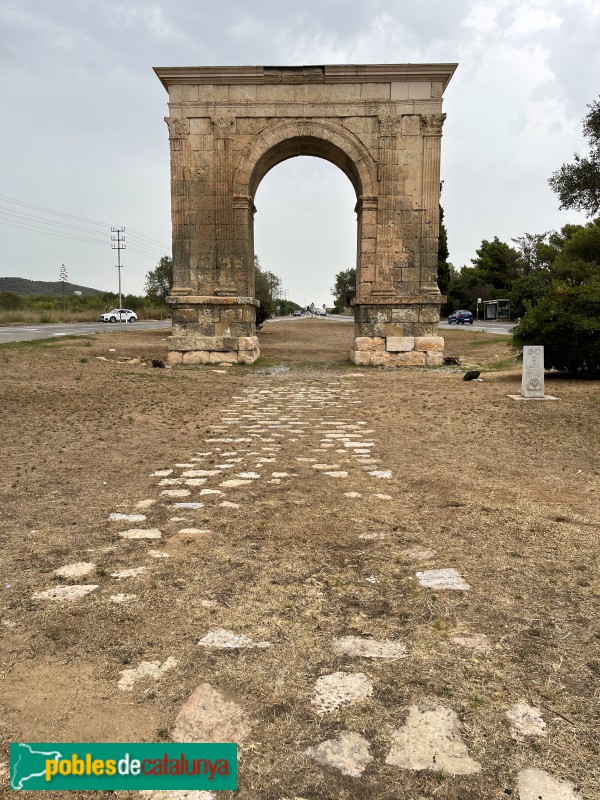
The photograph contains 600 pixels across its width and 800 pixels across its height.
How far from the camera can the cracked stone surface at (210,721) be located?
5.99 ft

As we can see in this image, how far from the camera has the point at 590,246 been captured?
33562mm

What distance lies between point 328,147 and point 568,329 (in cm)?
818

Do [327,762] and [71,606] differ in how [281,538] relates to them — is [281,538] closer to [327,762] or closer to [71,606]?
[71,606]

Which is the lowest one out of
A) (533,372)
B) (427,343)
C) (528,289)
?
(533,372)

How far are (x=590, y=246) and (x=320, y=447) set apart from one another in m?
33.7

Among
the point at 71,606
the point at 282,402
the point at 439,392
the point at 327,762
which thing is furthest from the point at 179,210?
the point at 327,762

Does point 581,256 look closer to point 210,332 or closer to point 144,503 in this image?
point 210,332

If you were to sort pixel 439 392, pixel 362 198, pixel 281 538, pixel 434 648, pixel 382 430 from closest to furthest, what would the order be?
pixel 434 648, pixel 281 538, pixel 382 430, pixel 439 392, pixel 362 198

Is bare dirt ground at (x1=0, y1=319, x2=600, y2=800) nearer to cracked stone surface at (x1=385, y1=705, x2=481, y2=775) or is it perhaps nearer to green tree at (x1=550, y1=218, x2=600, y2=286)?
cracked stone surface at (x1=385, y1=705, x2=481, y2=775)

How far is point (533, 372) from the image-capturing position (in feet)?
30.6

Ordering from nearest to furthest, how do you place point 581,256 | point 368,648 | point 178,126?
point 368,648
point 178,126
point 581,256

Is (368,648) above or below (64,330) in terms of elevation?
below

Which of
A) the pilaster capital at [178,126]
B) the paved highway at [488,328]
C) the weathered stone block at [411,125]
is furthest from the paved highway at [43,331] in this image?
the paved highway at [488,328]

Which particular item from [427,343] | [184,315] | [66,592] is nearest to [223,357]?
[184,315]
